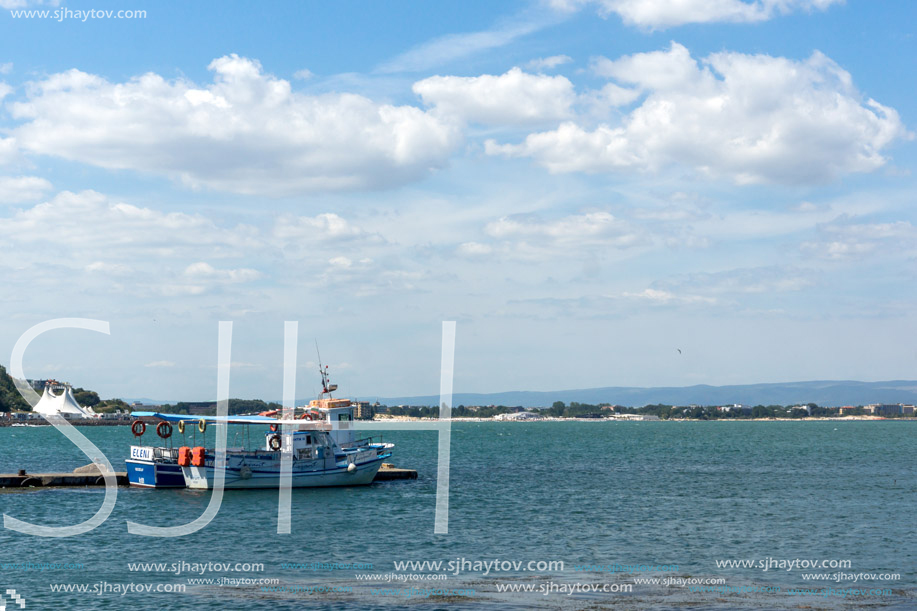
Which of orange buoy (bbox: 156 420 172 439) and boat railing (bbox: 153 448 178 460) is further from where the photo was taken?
boat railing (bbox: 153 448 178 460)

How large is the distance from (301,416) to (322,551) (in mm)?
26182

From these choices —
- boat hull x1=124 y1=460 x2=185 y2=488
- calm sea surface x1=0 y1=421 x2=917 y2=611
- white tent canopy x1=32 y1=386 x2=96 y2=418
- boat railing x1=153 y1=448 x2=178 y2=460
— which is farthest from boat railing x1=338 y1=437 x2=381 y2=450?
white tent canopy x1=32 y1=386 x2=96 y2=418

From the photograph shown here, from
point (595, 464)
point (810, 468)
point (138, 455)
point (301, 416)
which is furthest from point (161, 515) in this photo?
point (810, 468)

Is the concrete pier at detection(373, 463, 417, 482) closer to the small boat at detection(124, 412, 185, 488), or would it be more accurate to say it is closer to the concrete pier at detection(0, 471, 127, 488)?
the small boat at detection(124, 412, 185, 488)

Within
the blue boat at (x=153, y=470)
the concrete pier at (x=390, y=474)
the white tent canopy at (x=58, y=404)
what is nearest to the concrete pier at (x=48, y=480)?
the blue boat at (x=153, y=470)

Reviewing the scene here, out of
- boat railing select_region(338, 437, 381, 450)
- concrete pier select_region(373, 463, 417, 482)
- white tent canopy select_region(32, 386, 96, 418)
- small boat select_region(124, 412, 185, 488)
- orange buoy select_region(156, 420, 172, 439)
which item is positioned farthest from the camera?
white tent canopy select_region(32, 386, 96, 418)

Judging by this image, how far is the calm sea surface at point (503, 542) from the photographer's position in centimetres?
2927

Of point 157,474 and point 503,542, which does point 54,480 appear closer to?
point 157,474

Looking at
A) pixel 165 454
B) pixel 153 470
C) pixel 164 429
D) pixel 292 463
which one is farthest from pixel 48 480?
pixel 292 463

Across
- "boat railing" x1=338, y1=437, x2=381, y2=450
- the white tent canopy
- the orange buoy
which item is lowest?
the white tent canopy

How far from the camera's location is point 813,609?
27.4 m

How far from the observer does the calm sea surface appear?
29.3 m

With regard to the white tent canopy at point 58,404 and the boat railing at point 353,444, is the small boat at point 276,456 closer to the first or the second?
the boat railing at point 353,444

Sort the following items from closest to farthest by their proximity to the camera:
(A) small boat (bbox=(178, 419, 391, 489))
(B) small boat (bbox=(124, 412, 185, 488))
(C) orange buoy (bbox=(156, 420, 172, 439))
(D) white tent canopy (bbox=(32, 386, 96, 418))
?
1. (C) orange buoy (bbox=(156, 420, 172, 439))
2. (B) small boat (bbox=(124, 412, 185, 488))
3. (A) small boat (bbox=(178, 419, 391, 489))
4. (D) white tent canopy (bbox=(32, 386, 96, 418))
